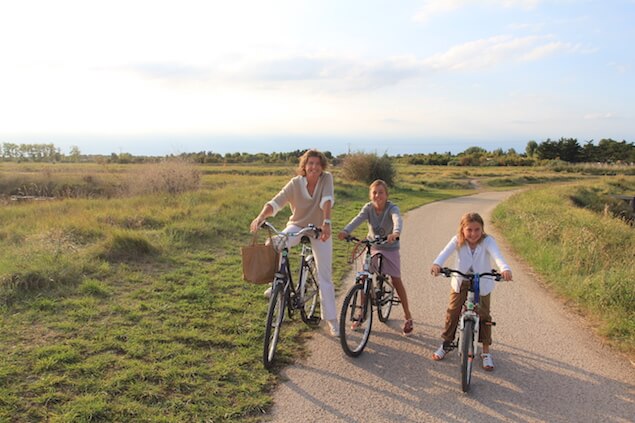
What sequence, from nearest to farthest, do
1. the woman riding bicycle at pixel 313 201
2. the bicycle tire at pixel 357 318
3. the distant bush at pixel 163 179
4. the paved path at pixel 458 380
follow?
the paved path at pixel 458 380
the bicycle tire at pixel 357 318
the woman riding bicycle at pixel 313 201
the distant bush at pixel 163 179

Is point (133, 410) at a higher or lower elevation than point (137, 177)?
lower

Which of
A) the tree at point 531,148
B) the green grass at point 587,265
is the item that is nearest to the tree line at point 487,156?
the tree at point 531,148

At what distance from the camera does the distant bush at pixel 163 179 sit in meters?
20.7

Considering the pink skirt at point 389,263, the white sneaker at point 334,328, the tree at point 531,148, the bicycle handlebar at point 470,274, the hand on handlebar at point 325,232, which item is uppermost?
the tree at point 531,148

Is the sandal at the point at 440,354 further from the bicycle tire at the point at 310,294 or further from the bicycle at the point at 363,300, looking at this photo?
the bicycle tire at the point at 310,294

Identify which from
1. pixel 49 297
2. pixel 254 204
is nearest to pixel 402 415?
pixel 49 297

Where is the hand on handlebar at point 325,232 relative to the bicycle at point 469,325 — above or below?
above

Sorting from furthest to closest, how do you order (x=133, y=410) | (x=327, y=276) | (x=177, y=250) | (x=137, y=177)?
(x=137, y=177)
(x=177, y=250)
(x=327, y=276)
(x=133, y=410)

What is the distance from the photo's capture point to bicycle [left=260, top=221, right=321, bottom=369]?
4.28 meters

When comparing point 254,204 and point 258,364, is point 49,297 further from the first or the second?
point 254,204

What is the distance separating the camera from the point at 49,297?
6.02 metres

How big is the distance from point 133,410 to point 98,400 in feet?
1.09

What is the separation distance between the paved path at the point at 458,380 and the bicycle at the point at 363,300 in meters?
0.16

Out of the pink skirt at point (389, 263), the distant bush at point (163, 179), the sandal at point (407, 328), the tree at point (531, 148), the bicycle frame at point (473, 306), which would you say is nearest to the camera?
the bicycle frame at point (473, 306)
